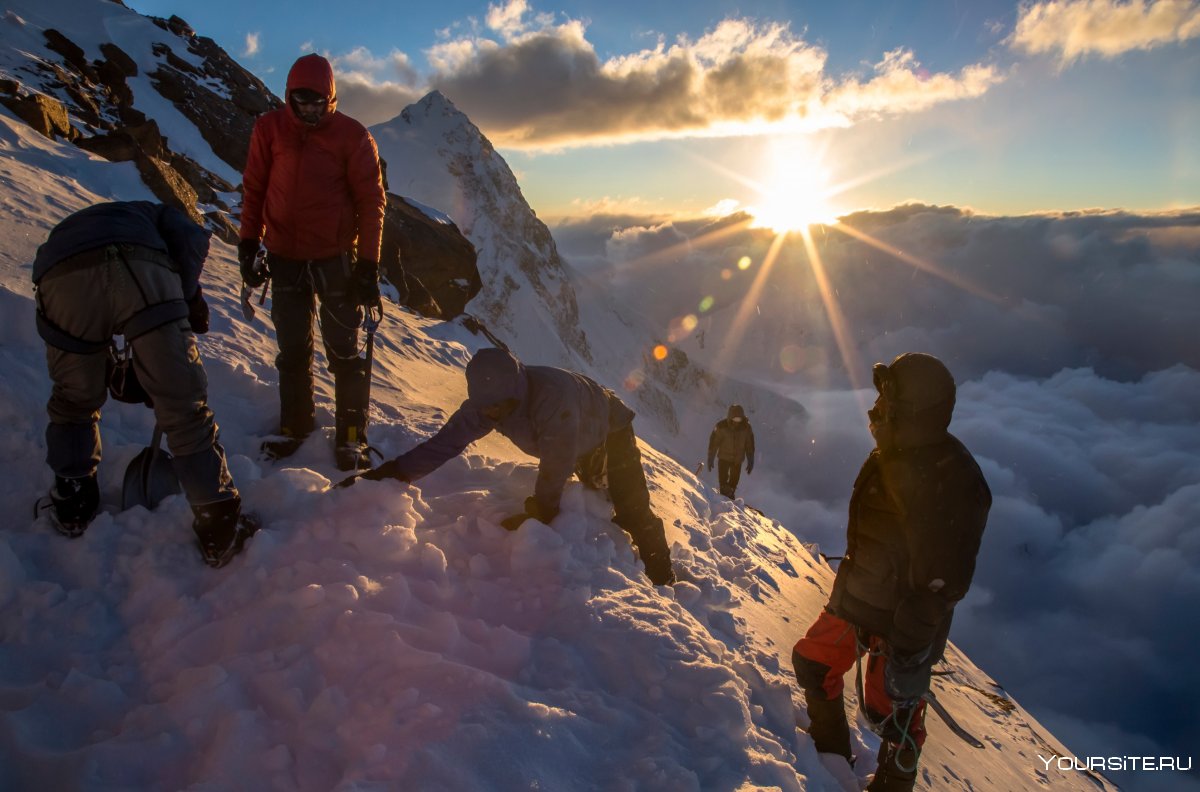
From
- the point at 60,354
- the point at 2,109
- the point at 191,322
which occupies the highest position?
the point at 2,109

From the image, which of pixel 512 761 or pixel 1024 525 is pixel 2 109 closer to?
pixel 512 761

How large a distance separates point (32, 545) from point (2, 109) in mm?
11709

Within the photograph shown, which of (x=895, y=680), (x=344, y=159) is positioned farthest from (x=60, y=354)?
(x=895, y=680)

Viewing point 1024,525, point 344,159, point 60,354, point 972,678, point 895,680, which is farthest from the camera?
point 1024,525

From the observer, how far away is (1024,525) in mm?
196375

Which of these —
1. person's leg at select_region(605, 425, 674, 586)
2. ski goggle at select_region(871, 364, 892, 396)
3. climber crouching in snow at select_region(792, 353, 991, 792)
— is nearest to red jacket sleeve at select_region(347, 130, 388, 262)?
person's leg at select_region(605, 425, 674, 586)

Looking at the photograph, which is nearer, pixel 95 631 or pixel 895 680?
pixel 95 631

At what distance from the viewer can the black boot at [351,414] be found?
409 cm

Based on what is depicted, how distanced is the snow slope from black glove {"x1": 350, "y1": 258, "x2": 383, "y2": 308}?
3.64 ft

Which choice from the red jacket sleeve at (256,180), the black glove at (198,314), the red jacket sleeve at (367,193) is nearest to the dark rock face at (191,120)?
the red jacket sleeve at (256,180)

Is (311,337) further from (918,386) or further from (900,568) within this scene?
(900,568)

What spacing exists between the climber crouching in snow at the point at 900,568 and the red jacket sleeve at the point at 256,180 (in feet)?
13.2

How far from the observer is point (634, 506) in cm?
423

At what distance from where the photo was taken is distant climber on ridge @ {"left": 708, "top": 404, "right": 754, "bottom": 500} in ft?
44.5
